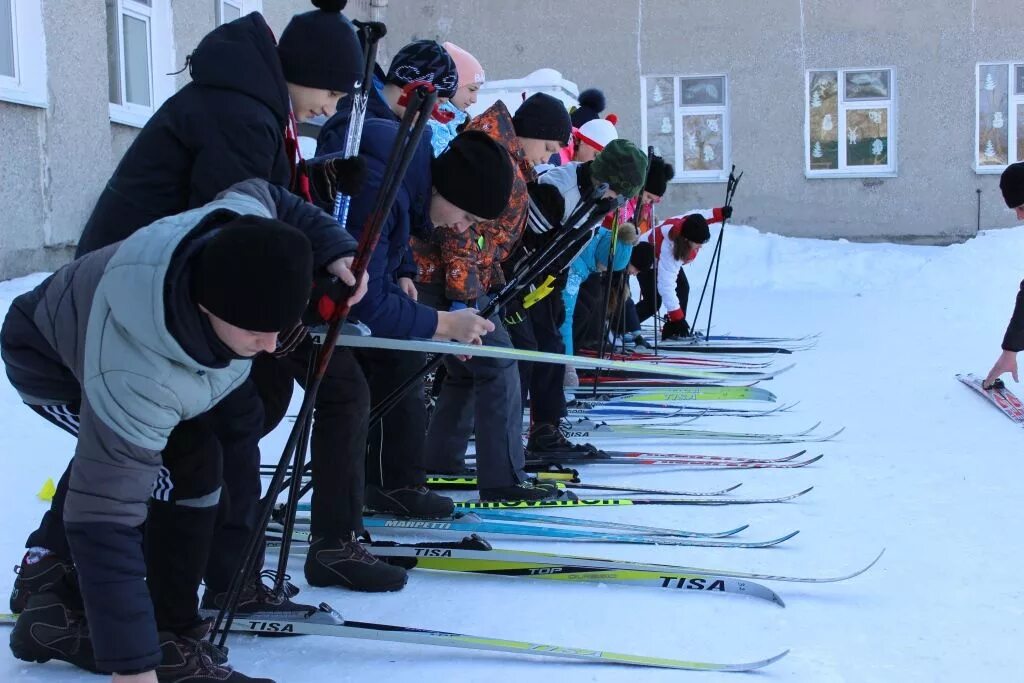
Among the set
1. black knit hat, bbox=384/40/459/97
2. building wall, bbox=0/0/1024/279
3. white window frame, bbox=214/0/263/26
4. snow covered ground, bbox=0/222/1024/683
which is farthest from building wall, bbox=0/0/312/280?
building wall, bbox=0/0/1024/279

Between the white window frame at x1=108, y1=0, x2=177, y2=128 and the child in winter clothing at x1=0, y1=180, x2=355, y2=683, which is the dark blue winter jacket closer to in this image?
the child in winter clothing at x1=0, y1=180, x2=355, y2=683

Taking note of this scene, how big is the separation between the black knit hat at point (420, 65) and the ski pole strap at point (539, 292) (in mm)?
916

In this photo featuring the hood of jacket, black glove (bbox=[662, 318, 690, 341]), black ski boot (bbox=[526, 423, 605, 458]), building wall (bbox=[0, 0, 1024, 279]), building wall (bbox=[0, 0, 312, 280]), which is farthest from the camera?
building wall (bbox=[0, 0, 1024, 279])

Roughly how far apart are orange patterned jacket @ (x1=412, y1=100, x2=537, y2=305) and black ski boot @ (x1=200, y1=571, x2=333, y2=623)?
1.32 m

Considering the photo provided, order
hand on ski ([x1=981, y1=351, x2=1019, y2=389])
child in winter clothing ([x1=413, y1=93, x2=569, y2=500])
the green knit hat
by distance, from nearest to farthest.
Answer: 1. child in winter clothing ([x1=413, y1=93, x2=569, y2=500])
2. the green knit hat
3. hand on ski ([x1=981, y1=351, x2=1019, y2=389])

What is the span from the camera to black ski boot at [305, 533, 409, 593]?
118 inches

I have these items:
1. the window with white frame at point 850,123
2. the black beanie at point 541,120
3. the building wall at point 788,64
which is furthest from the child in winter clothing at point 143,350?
the window with white frame at point 850,123

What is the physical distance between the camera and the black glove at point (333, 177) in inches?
111

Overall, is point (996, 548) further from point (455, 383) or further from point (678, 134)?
point (678, 134)

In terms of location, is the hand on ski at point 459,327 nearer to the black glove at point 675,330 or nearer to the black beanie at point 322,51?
→ the black beanie at point 322,51

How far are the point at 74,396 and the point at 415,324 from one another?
928mm

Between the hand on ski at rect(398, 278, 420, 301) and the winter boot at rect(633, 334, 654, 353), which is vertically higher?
the hand on ski at rect(398, 278, 420, 301)

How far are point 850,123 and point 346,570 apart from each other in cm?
1439

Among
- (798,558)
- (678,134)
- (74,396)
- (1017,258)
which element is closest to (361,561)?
(74,396)
